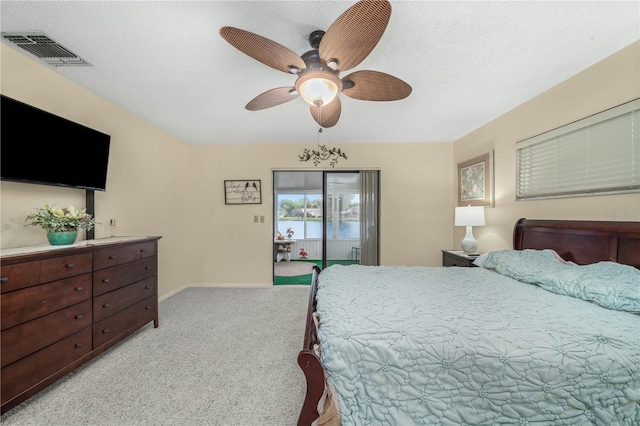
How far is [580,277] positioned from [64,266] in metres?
3.48

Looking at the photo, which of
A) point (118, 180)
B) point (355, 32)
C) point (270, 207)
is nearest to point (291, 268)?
point (270, 207)

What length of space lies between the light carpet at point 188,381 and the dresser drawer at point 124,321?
0.16 metres

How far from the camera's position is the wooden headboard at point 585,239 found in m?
1.63

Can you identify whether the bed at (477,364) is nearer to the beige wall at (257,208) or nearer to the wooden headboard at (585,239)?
the wooden headboard at (585,239)

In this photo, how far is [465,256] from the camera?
292 cm

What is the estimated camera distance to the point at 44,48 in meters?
1.77

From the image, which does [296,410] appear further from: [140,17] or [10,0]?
[10,0]

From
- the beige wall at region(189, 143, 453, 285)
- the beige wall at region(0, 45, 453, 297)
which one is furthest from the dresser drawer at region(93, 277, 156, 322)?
the beige wall at region(189, 143, 453, 285)

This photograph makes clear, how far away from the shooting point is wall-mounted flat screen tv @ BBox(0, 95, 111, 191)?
167 cm

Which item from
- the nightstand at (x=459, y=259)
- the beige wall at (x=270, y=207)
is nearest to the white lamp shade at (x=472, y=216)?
the nightstand at (x=459, y=259)

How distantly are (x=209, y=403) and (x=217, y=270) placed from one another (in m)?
2.75

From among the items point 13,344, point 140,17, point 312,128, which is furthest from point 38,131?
point 312,128

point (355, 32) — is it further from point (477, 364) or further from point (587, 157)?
point (587, 157)

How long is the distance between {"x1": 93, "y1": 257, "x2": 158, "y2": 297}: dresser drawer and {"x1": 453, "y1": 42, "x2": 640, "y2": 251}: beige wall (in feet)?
13.1
